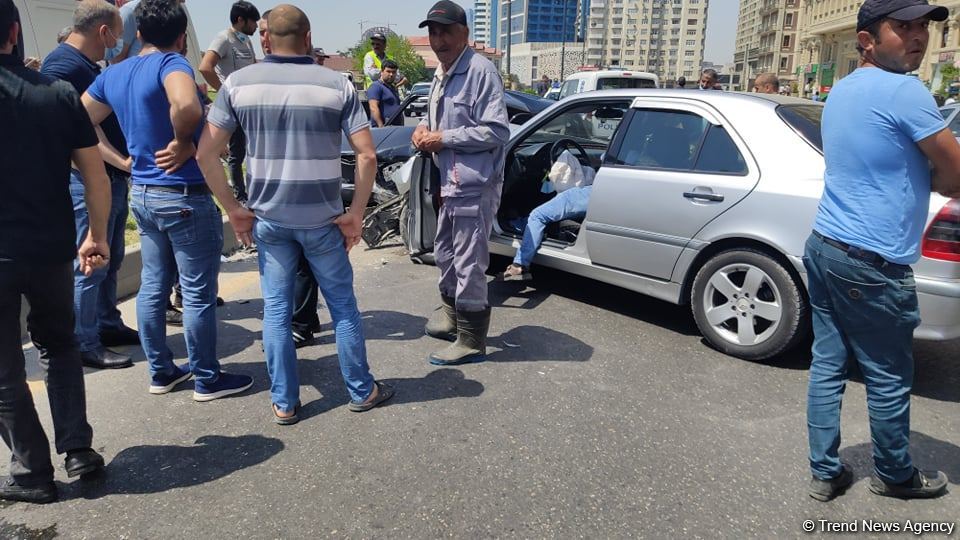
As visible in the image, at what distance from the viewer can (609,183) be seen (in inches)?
174

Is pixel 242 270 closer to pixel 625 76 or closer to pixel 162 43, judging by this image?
pixel 162 43

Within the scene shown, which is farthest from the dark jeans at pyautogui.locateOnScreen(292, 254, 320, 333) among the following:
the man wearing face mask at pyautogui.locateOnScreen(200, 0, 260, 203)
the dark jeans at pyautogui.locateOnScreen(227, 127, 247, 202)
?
the dark jeans at pyautogui.locateOnScreen(227, 127, 247, 202)

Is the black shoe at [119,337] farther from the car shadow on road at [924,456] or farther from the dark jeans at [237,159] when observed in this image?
the car shadow on road at [924,456]

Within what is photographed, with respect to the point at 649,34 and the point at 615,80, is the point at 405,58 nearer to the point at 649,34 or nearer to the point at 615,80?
the point at 615,80

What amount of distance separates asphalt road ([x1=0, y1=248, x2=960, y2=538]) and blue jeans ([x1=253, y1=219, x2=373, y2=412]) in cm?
29

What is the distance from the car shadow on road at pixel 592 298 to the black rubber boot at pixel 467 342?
104 cm

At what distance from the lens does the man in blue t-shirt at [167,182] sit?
3070 millimetres

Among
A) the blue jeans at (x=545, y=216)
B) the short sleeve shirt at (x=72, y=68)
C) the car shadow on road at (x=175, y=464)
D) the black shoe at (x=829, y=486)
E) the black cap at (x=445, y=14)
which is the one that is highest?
the black cap at (x=445, y=14)

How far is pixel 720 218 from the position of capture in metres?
3.86

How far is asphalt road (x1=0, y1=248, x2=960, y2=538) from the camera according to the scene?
2.46 metres

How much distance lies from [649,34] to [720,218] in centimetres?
17313

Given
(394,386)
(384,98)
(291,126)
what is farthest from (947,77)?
(291,126)

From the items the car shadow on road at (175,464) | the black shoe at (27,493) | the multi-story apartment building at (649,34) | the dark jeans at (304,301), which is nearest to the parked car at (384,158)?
the dark jeans at (304,301)

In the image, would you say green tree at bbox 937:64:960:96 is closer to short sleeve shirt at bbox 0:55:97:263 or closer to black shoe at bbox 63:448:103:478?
short sleeve shirt at bbox 0:55:97:263
